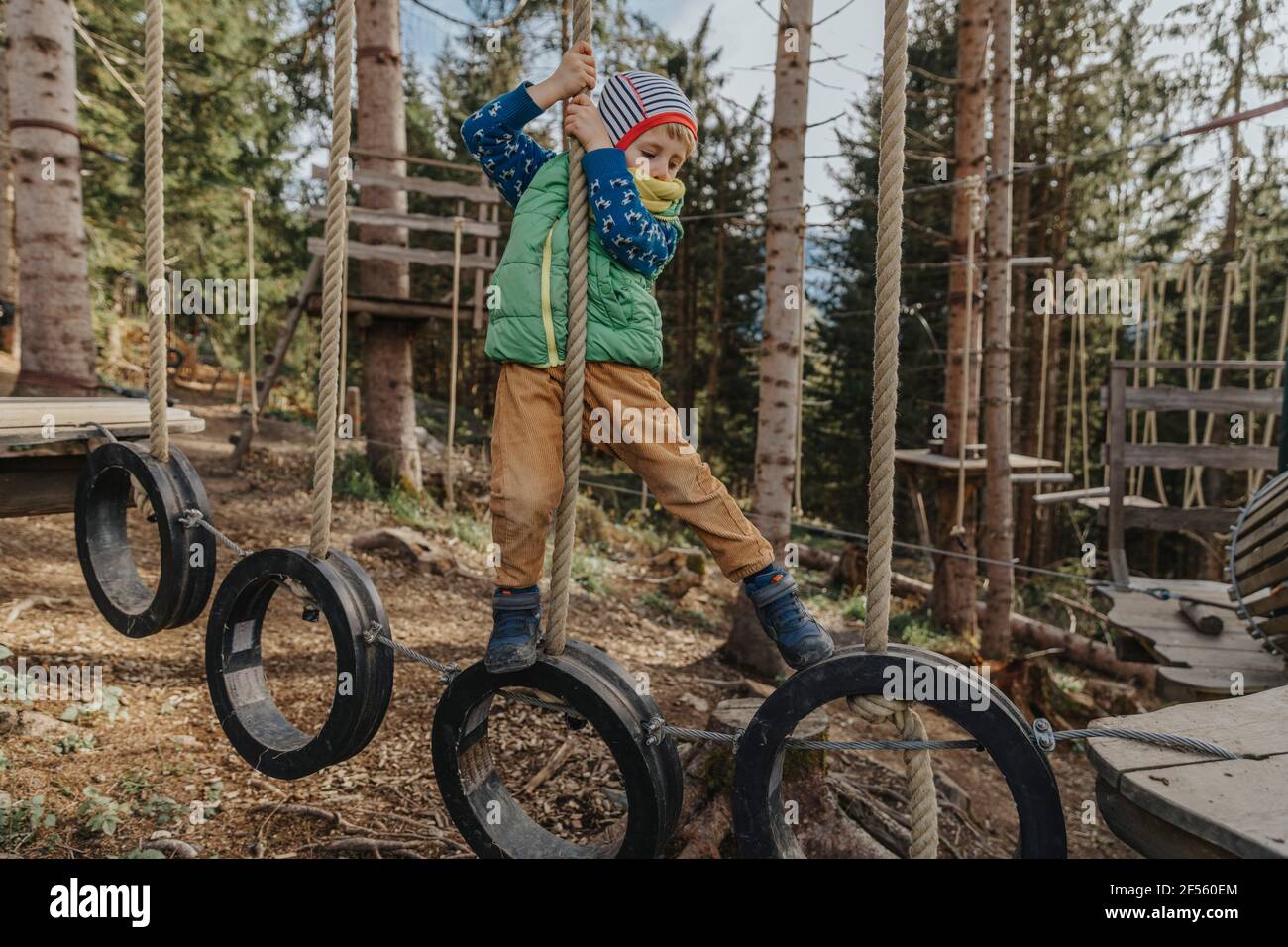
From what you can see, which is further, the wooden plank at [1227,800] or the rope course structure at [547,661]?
the rope course structure at [547,661]

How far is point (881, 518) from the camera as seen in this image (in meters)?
1.45

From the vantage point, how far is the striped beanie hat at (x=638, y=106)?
1.72 m

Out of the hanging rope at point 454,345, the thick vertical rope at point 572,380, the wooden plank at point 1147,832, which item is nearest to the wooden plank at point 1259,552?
the wooden plank at point 1147,832

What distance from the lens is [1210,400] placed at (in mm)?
5648

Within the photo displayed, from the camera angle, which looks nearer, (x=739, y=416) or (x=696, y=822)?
(x=696, y=822)

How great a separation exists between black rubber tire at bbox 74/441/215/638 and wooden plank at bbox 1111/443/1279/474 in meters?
5.95

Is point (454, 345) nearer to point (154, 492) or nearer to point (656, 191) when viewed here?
point (154, 492)

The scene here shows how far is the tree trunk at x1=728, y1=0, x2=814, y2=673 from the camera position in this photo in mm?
5305

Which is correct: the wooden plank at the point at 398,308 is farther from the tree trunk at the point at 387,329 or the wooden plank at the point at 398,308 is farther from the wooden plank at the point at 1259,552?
the wooden plank at the point at 1259,552

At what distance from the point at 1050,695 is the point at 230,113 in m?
13.5

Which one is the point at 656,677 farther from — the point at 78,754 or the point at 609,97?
the point at 609,97

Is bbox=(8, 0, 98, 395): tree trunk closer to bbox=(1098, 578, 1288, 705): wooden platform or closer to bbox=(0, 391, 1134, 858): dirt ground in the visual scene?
bbox=(0, 391, 1134, 858): dirt ground

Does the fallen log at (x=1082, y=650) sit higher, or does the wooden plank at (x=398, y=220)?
the wooden plank at (x=398, y=220)
